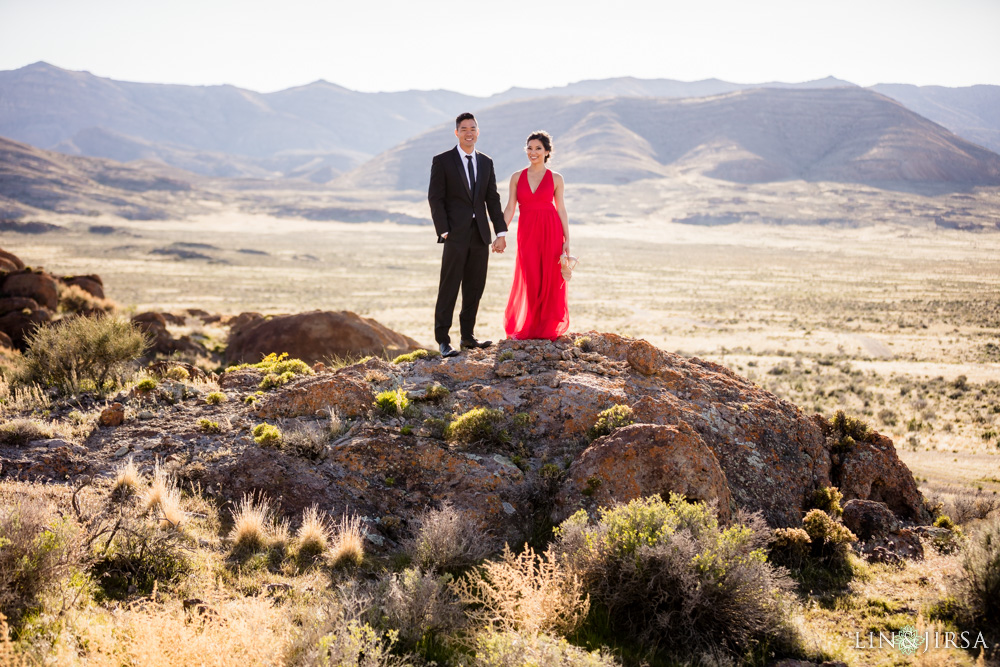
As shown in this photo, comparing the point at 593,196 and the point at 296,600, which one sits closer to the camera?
the point at 296,600

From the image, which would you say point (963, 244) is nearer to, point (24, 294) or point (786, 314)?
point (786, 314)

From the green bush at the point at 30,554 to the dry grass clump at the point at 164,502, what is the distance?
2.30ft

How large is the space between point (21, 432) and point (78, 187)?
114 meters

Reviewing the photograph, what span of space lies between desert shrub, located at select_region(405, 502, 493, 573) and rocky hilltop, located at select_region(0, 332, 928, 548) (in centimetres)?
36

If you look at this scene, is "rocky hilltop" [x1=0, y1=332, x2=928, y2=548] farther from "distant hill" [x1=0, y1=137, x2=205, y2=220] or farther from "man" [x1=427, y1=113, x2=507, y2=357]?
"distant hill" [x1=0, y1=137, x2=205, y2=220]

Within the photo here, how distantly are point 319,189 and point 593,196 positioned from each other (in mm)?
69876

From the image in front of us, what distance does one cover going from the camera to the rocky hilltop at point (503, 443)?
17.3 ft

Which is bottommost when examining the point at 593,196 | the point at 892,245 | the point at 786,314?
the point at 786,314

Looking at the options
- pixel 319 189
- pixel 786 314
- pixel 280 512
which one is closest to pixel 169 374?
pixel 280 512

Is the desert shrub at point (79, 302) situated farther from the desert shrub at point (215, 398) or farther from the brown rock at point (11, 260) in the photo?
the desert shrub at point (215, 398)

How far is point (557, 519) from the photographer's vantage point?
5.14 m

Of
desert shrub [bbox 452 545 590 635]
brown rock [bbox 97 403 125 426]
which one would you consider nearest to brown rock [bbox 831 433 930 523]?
desert shrub [bbox 452 545 590 635]

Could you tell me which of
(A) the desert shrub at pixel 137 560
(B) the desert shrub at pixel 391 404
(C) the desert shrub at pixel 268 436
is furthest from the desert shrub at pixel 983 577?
(C) the desert shrub at pixel 268 436

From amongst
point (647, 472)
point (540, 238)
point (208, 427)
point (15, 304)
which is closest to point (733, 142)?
point (15, 304)
